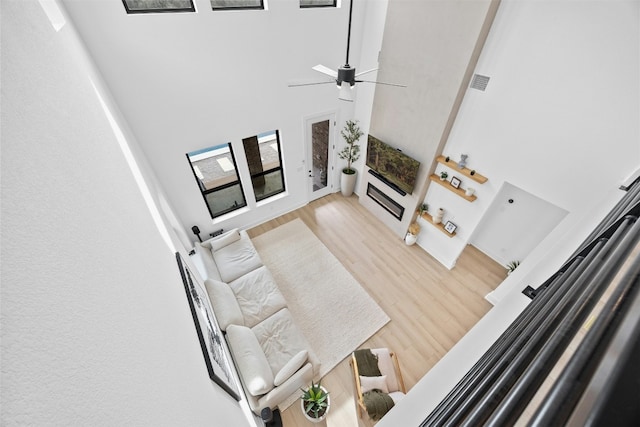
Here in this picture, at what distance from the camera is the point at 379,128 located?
4895mm

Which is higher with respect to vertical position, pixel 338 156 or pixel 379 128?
pixel 379 128

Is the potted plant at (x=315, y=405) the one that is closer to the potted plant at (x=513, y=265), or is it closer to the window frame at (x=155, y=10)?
the potted plant at (x=513, y=265)

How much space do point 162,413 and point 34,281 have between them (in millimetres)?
585

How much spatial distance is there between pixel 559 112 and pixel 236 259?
4744 millimetres

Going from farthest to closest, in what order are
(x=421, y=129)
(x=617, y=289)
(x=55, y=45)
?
(x=421, y=129)
(x=55, y=45)
(x=617, y=289)

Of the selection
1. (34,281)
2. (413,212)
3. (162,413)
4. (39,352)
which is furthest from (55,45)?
(413,212)

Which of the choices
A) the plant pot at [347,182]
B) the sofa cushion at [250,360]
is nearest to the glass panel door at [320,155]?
the plant pot at [347,182]

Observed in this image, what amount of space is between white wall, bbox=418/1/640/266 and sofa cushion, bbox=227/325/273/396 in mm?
3822

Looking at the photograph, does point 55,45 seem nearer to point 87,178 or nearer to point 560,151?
point 87,178

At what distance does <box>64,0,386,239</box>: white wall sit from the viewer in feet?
9.59

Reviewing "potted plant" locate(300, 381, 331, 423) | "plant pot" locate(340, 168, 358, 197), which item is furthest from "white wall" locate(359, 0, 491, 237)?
"potted plant" locate(300, 381, 331, 423)

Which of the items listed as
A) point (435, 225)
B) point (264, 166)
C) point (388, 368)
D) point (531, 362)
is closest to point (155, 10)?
point (264, 166)

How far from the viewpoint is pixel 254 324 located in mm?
3555

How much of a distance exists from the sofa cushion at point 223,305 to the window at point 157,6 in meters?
3.36
